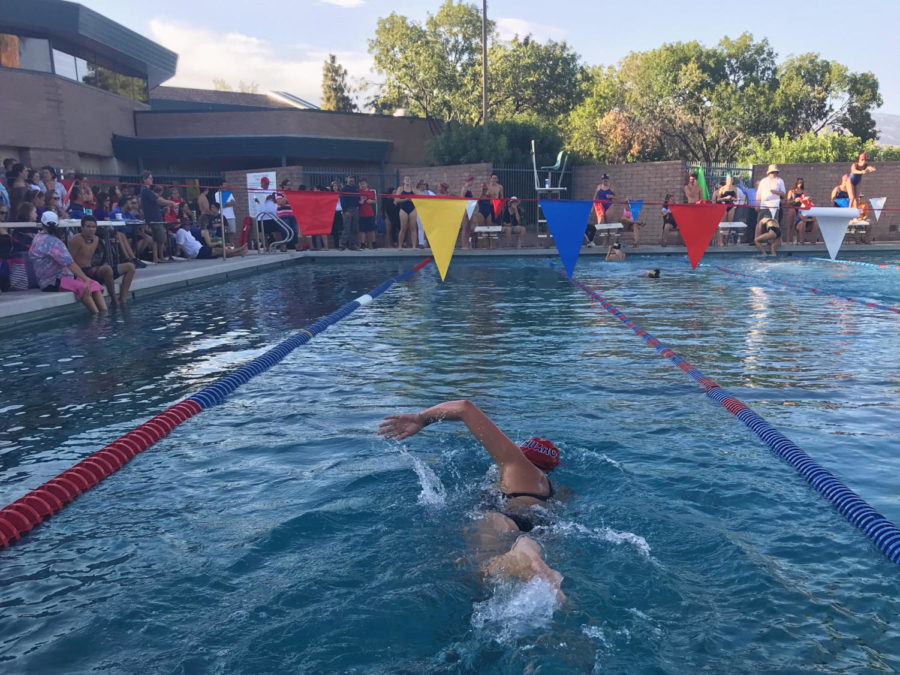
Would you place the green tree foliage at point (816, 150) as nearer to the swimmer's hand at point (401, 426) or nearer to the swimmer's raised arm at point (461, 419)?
the swimmer's raised arm at point (461, 419)

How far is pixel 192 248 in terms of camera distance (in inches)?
673

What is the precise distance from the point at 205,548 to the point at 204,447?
1.53 metres

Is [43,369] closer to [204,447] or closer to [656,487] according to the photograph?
[204,447]

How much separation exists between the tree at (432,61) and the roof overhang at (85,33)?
1416 centimetres

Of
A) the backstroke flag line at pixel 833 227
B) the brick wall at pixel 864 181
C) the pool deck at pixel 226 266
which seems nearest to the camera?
the pool deck at pixel 226 266

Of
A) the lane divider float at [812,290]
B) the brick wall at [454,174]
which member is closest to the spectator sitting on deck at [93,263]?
the lane divider float at [812,290]

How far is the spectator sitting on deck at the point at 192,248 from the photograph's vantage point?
16859 millimetres

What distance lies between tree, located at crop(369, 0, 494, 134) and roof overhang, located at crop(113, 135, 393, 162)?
1193 cm

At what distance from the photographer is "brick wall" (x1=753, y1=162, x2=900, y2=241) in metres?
23.0

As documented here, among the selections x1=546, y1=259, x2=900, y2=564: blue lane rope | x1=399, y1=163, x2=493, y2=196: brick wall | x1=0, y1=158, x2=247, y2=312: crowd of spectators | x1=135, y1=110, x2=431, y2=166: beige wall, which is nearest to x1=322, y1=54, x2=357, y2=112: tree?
x1=135, y1=110, x2=431, y2=166: beige wall

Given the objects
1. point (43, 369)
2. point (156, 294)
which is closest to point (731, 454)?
point (43, 369)

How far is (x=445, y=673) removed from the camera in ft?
8.39

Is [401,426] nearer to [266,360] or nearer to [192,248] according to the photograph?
[266,360]

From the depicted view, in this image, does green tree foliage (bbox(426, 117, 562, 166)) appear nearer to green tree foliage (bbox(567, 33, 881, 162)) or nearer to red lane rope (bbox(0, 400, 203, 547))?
green tree foliage (bbox(567, 33, 881, 162))
